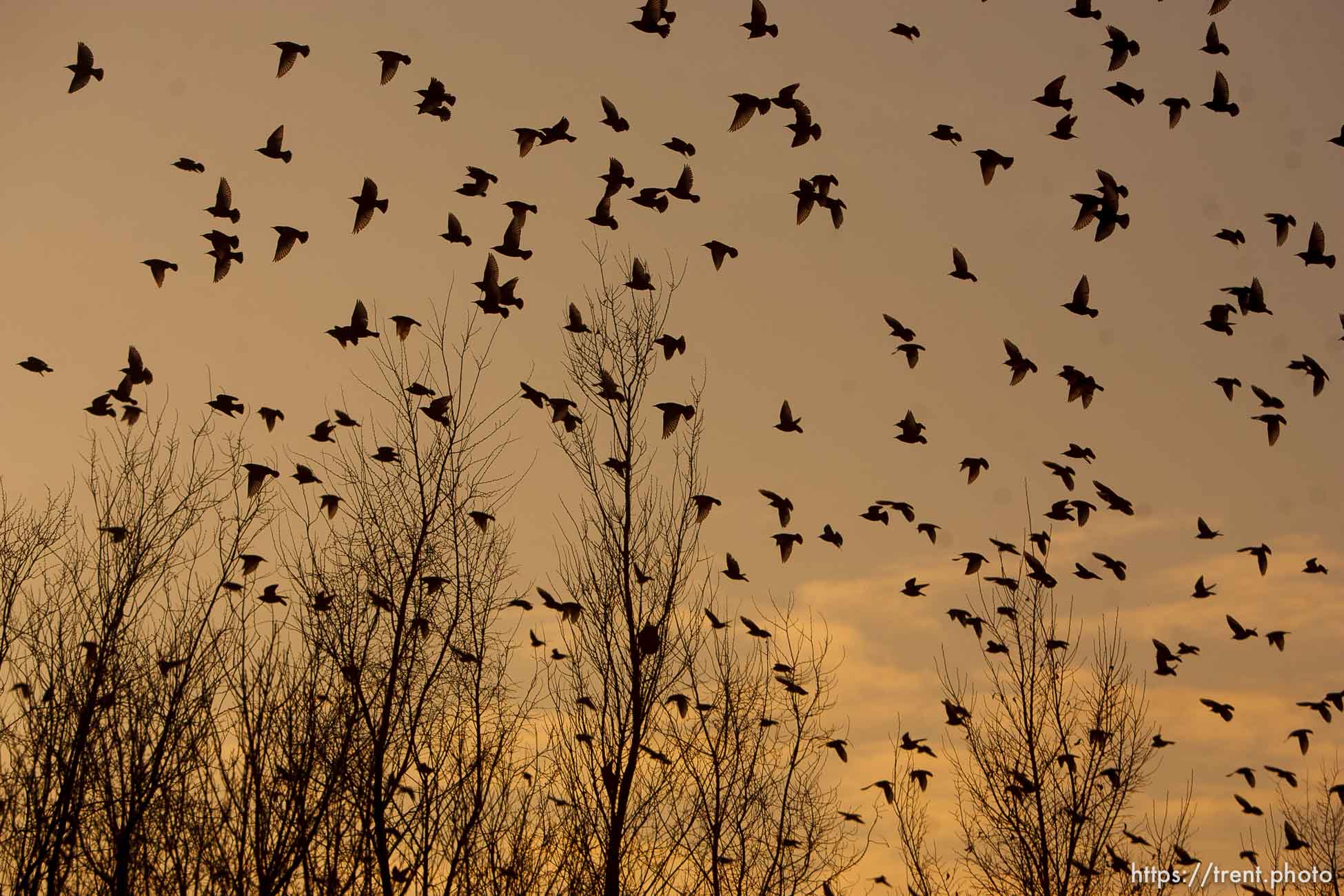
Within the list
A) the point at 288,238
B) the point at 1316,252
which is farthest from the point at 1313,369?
the point at 288,238

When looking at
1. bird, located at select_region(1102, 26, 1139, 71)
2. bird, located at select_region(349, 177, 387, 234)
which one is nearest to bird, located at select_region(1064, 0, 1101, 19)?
bird, located at select_region(1102, 26, 1139, 71)

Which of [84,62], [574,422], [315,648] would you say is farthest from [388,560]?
[84,62]

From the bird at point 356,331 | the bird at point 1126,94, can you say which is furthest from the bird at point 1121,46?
the bird at point 356,331

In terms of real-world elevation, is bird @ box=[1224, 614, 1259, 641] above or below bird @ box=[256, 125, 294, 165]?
below

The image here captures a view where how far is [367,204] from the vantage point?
620 inches

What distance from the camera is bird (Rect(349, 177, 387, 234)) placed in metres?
15.6

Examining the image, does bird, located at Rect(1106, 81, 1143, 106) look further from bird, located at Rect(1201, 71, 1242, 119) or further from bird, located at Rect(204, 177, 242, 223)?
bird, located at Rect(204, 177, 242, 223)

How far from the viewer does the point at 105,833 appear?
49.3 feet

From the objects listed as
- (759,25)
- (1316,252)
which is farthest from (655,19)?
(1316,252)

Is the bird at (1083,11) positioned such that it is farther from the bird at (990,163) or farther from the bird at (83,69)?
the bird at (83,69)

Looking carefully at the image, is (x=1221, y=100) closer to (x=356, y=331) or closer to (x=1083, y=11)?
A: (x=1083, y=11)

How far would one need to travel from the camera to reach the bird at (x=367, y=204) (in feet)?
51.0

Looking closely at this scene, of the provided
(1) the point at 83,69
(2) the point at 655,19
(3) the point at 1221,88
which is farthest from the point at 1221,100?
(1) the point at 83,69

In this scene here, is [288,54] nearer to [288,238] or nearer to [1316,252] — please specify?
[288,238]
